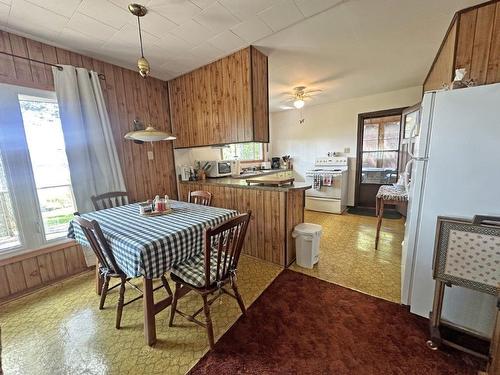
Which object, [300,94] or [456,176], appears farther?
[300,94]

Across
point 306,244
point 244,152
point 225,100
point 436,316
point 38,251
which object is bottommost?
point 436,316

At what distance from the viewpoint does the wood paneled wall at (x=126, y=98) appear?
2.02 metres

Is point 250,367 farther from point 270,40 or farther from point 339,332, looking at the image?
A: point 270,40

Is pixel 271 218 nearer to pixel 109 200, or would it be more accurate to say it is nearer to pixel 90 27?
pixel 109 200

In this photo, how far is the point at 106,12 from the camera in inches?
67.9

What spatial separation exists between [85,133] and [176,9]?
172 cm

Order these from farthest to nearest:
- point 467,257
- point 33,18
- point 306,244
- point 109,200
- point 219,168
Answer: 1. point 219,168
2. point 109,200
3. point 306,244
4. point 33,18
5. point 467,257

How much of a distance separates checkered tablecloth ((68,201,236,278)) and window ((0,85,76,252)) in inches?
23.5

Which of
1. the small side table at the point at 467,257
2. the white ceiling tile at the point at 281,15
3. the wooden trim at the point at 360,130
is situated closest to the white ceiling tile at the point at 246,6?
the white ceiling tile at the point at 281,15

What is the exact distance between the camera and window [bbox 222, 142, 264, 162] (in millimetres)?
4566

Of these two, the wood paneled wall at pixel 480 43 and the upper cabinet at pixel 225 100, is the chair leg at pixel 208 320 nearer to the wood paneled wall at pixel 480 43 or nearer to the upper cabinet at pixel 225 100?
the upper cabinet at pixel 225 100

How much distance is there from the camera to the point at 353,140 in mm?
4582

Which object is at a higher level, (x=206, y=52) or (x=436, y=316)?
(x=206, y=52)

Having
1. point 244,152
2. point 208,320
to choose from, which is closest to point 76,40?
point 208,320
